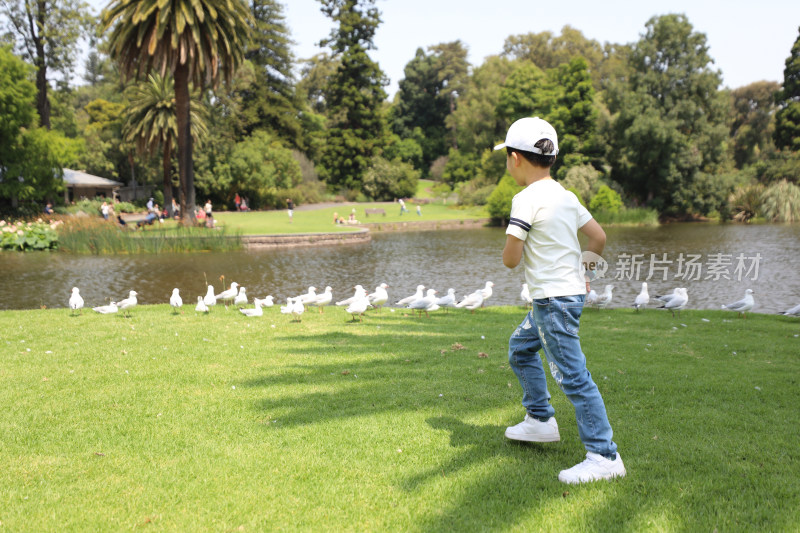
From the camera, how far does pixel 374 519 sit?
10.1 feet

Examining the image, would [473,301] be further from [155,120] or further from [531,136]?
[155,120]

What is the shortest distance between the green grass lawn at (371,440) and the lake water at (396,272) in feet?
28.8

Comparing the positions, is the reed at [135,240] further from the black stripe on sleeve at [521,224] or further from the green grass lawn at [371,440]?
the black stripe on sleeve at [521,224]

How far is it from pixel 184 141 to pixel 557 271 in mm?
29454

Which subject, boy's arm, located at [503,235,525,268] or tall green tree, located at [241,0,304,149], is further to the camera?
tall green tree, located at [241,0,304,149]

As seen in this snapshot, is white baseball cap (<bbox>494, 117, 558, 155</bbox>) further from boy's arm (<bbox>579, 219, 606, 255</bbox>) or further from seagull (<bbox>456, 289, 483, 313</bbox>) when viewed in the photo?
seagull (<bbox>456, 289, 483, 313</bbox>)

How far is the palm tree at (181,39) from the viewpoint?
25641 millimetres

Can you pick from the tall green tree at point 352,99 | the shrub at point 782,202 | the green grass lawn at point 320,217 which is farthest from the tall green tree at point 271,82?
the shrub at point 782,202

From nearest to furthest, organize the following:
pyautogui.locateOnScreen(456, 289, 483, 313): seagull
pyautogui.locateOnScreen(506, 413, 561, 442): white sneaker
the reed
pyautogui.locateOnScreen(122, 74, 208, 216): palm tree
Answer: pyautogui.locateOnScreen(506, 413, 561, 442): white sneaker < pyautogui.locateOnScreen(456, 289, 483, 313): seagull < the reed < pyautogui.locateOnScreen(122, 74, 208, 216): palm tree

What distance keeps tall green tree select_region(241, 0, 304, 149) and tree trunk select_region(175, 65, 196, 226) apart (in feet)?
81.7

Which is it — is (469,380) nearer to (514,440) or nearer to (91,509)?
(514,440)

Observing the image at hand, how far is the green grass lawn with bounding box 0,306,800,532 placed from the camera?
3.12 metres

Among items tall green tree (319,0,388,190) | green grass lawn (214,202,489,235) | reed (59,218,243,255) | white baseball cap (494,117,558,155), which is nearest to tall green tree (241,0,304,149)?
tall green tree (319,0,388,190)

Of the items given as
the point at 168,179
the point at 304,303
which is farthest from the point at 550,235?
the point at 168,179
